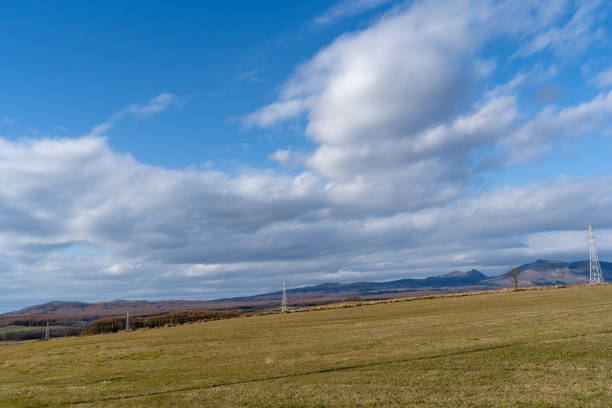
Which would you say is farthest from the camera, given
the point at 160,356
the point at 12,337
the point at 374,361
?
the point at 12,337

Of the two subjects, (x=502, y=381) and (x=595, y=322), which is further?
(x=595, y=322)

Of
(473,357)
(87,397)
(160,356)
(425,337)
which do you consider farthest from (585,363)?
(160,356)

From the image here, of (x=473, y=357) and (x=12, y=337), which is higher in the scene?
(x=473, y=357)

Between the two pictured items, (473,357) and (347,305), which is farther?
(347,305)

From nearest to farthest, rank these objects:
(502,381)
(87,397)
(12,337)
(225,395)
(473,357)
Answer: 1. (502,381)
2. (225,395)
3. (87,397)
4. (473,357)
5. (12,337)

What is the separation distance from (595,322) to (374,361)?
2018 cm

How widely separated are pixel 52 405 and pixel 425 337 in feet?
82.8

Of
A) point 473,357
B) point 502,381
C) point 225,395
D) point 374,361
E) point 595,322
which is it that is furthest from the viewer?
point 595,322

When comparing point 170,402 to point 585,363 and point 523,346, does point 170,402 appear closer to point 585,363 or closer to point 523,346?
point 585,363

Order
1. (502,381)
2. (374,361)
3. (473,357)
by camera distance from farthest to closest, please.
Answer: (374,361), (473,357), (502,381)

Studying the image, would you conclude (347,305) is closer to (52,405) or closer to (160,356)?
(160,356)

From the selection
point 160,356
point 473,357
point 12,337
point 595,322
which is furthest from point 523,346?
point 12,337

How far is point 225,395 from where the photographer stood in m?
17.6

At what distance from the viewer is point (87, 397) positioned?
64.1ft
